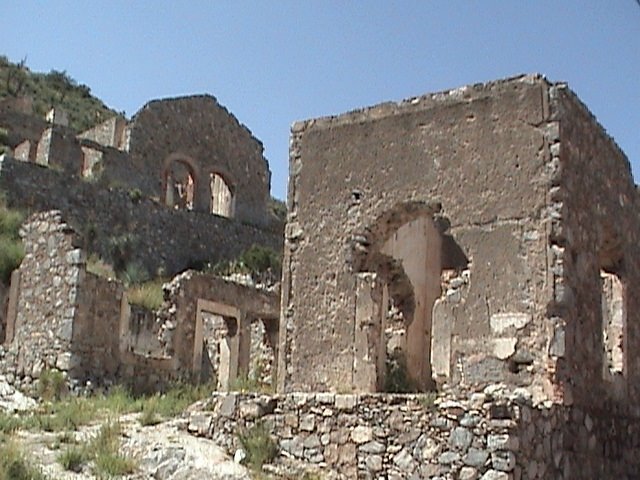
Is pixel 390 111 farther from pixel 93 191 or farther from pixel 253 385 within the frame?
pixel 93 191

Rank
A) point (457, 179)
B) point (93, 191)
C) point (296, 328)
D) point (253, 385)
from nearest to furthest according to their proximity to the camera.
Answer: point (457, 179)
point (296, 328)
point (253, 385)
point (93, 191)

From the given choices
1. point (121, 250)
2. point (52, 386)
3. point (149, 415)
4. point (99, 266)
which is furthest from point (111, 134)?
point (149, 415)

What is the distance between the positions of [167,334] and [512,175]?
851cm

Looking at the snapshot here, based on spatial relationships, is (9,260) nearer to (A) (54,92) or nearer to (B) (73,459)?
(B) (73,459)

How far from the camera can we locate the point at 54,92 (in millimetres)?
50281

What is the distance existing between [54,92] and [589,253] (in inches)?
1671

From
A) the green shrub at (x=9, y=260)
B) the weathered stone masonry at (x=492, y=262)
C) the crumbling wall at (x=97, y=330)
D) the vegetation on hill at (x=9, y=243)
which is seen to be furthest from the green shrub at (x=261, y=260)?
the weathered stone masonry at (x=492, y=262)

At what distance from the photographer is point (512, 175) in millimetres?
11320

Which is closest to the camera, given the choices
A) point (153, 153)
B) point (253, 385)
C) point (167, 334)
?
point (253, 385)

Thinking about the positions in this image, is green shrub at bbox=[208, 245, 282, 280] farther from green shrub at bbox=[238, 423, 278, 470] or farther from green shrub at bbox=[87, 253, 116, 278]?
green shrub at bbox=[238, 423, 278, 470]

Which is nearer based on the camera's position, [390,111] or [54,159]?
[390,111]

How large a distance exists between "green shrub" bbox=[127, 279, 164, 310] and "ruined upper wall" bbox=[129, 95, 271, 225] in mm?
6972

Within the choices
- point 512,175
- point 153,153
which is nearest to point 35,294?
point 512,175

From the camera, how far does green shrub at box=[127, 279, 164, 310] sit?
738 inches
